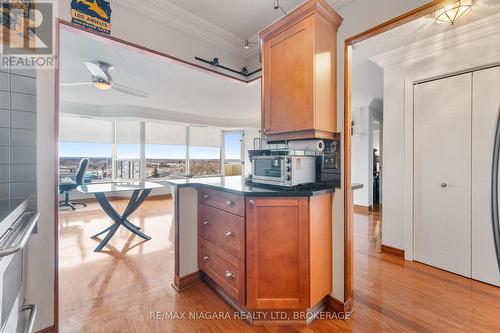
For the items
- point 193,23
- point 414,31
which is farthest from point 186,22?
point 414,31

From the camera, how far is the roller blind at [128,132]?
653 centimetres

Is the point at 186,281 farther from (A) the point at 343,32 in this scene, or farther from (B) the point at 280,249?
(A) the point at 343,32

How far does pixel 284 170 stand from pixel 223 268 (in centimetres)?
96

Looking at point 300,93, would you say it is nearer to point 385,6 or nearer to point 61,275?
point 385,6

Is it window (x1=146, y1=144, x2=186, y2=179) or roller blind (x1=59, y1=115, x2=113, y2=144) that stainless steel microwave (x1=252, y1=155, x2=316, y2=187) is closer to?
window (x1=146, y1=144, x2=186, y2=179)

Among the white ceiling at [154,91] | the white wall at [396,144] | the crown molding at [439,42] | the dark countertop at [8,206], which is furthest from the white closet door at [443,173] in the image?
the dark countertop at [8,206]

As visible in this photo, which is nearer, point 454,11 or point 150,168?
point 454,11

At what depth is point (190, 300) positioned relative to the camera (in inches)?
74.4

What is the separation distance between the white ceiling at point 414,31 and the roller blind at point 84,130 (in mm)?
6556

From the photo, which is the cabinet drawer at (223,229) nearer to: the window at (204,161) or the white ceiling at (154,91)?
the white ceiling at (154,91)

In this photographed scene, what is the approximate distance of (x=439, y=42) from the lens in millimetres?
2303

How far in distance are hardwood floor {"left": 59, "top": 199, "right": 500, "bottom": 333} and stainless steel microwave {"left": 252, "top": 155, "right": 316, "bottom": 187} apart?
105 cm

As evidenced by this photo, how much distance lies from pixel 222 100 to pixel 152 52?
11.3 feet

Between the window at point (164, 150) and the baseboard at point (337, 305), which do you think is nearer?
the baseboard at point (337, 305)
